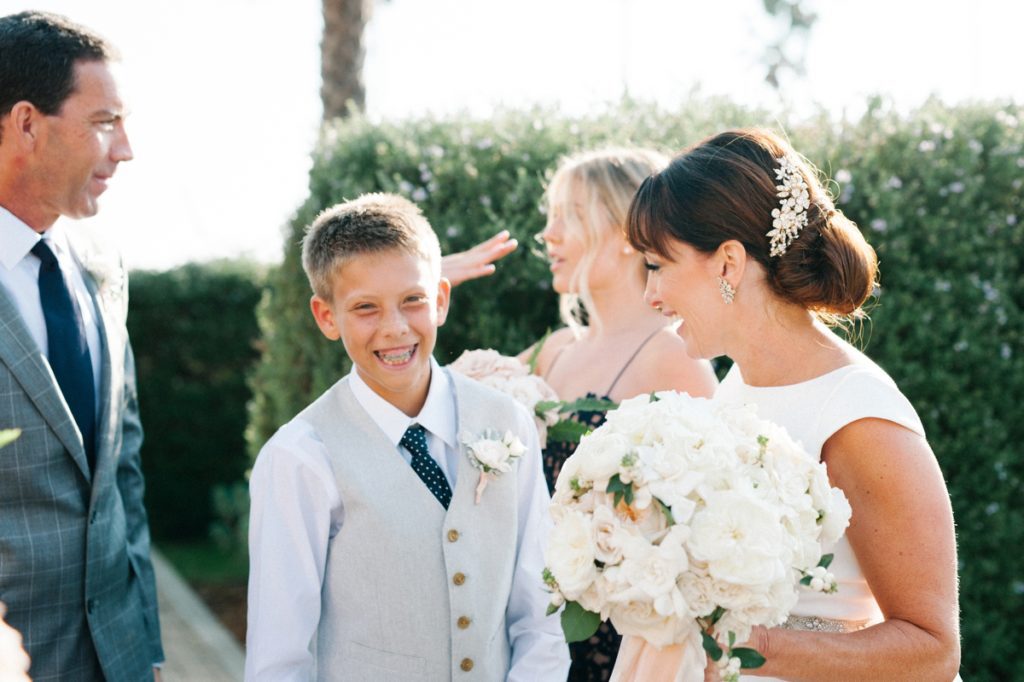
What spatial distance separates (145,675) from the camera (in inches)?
128

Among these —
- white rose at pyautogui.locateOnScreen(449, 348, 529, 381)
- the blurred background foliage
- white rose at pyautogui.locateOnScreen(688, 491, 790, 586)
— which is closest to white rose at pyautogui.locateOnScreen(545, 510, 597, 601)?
white rose at pyautogui.locateOnScreen(688, 491, 790, 586)

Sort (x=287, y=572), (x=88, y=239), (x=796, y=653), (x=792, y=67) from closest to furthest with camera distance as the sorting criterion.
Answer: (x=796, y=653) → (x=287, y=572) → (x=88, y=239) → (x=792, y=67)

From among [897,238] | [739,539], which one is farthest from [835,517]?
[897,238]

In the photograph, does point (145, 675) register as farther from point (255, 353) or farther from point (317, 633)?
point (255, 353)

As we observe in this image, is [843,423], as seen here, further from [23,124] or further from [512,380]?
[23,124]

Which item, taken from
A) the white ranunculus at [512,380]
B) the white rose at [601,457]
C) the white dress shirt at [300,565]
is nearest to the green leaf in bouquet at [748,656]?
the white rose at [601,457]

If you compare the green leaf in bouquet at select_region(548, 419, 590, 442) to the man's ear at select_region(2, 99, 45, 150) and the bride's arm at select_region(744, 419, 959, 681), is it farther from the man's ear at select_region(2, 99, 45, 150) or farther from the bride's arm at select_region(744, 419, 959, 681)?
the man's ear at select_region(2, 99, 45, 150)

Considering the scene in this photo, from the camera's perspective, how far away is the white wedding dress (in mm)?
2418

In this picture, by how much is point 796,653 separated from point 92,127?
262 centimetres

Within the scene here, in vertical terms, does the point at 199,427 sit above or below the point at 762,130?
below

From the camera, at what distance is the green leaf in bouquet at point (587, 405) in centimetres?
345

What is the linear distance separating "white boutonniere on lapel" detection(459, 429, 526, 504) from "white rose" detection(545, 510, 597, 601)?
0.72m

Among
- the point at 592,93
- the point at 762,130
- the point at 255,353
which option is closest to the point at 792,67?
the point at 255,353

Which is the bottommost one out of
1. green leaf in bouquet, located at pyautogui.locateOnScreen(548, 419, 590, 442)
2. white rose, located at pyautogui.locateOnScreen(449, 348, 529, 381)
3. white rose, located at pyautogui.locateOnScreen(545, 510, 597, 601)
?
green leaf in bouquet, located at pyautogui.locateOnScreen(548, 419, 590, 442)
